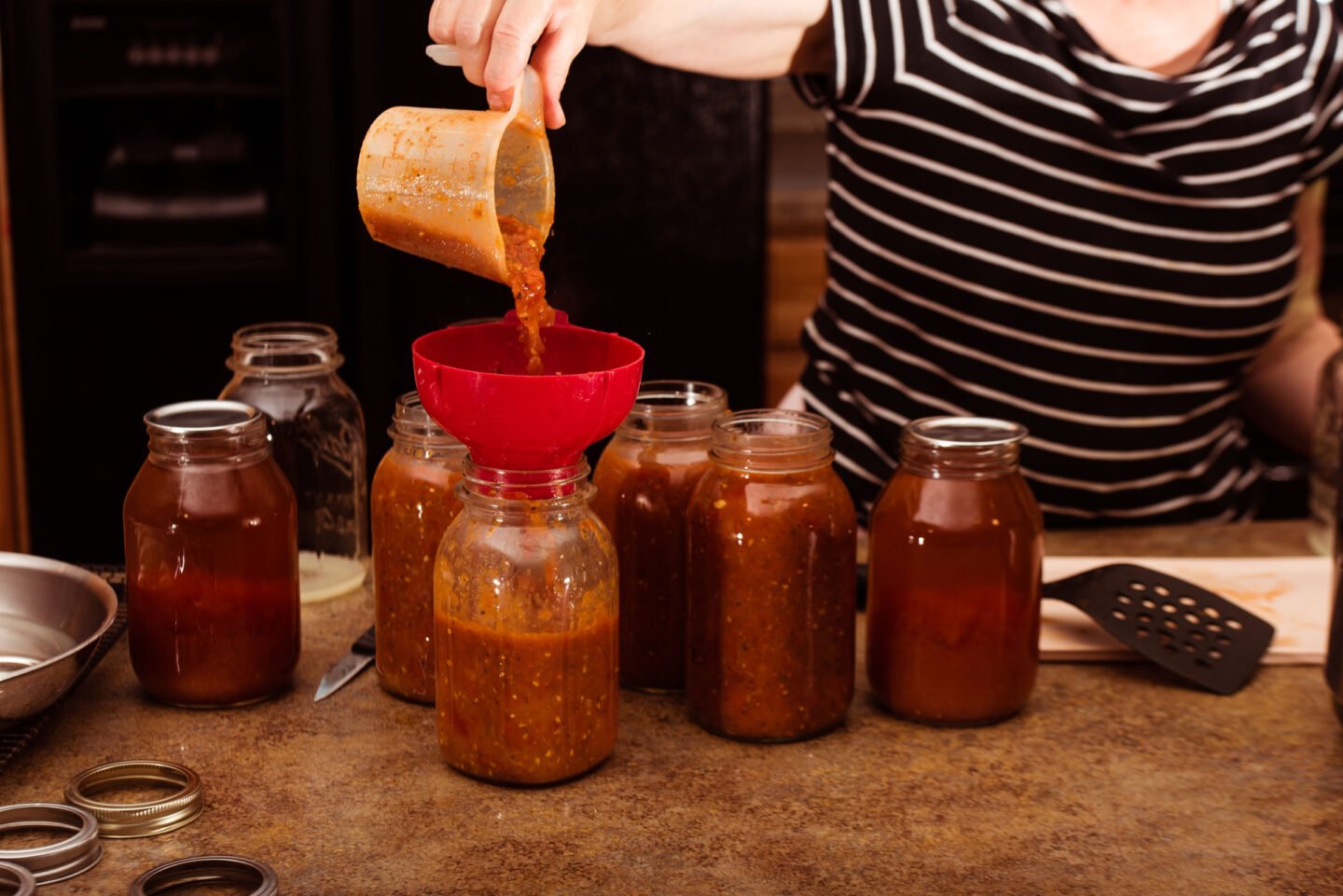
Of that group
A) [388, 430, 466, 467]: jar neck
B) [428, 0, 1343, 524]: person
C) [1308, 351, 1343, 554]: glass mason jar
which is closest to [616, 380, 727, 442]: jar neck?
[388, 430, 466, 467]: jar neck

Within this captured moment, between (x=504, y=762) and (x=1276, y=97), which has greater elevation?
(x=1276, y=97)

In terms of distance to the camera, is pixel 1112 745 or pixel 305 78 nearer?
pixel 1112 745

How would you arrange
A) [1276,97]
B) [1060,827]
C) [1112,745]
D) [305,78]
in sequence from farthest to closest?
[305,78] → [1276,97] → [1112,745] → [1060,827]

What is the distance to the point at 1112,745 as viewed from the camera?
1047 mm

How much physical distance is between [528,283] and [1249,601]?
0.68 meters

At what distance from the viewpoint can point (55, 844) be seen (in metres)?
0.86

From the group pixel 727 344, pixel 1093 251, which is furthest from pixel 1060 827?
pixel 727 344

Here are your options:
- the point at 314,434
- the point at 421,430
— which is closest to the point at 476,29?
the point at 421,430

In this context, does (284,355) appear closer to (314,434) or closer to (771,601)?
(314,434)

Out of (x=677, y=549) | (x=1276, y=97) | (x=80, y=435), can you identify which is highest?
(x=1276, y=97)

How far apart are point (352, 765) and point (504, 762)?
0.35 ft

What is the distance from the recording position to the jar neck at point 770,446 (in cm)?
100

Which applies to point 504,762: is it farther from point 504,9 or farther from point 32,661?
point 504,9

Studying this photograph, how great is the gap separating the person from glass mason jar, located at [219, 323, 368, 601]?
0.46 meters
